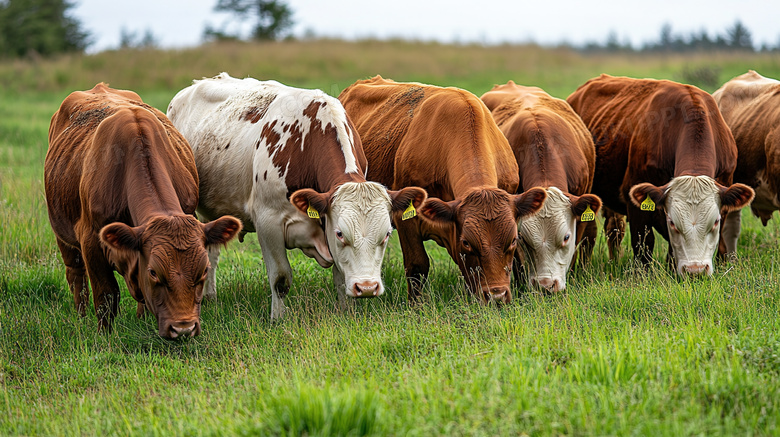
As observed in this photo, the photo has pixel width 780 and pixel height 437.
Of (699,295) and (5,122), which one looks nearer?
(699,295)

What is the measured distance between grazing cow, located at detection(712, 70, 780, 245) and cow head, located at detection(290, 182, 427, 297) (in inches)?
188

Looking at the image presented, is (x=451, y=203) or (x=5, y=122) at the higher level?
(x=451, y=203)

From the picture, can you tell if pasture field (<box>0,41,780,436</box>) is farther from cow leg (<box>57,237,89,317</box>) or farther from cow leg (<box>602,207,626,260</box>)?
cow leg (<box>602,207,626,260</box>)

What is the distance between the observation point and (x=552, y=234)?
6.69 m

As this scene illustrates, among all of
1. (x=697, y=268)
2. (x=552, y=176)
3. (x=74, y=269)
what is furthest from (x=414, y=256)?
(x=74, y=269)

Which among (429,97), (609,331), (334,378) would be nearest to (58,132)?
(429,97)

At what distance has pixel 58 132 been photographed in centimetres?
723

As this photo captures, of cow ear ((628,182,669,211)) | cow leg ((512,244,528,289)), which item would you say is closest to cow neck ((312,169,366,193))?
cow leg ((512,244,528,289))

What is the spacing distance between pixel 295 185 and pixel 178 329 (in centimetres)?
176

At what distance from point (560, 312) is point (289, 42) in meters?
31.0

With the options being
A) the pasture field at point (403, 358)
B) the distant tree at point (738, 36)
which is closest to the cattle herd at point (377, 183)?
the pasture field at point (403, 358)

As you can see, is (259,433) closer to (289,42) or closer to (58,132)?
(58,132)

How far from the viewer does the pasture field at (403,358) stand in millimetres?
3695

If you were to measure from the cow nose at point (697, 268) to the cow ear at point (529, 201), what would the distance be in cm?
167
